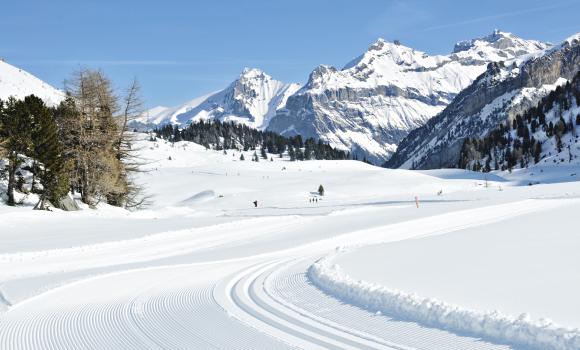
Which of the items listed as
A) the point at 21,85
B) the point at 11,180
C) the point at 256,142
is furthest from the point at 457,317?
the point at 256,142

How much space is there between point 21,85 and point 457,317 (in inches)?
3393

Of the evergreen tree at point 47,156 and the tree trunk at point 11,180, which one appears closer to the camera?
the tree trunk at point 11,180

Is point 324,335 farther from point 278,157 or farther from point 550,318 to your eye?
point 278,157

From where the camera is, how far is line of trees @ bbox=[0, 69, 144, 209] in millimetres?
32188

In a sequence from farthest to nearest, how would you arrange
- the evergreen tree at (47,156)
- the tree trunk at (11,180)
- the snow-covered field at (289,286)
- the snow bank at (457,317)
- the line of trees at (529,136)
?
1. the line of trees at (529,136)
2. the evergreen tree at (47,156)
3. the tree trunk at (11,180)
4. the snow-covered field at (289,286)
5. the snow bank at (457,317)

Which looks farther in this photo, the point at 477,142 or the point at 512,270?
the point at 477,142

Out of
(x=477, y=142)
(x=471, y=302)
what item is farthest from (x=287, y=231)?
(x=477, y=142)

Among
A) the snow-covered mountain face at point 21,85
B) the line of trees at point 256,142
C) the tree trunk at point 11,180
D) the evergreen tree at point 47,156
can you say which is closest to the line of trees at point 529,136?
the line of trees at point 256,142

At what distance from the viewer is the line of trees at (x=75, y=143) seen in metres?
32.2

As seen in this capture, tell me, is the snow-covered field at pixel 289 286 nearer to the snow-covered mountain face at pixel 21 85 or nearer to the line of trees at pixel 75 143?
the line of trees at pixel 75 143

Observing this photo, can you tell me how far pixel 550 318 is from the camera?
700 centimetres

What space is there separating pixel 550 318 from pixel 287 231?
2013cm

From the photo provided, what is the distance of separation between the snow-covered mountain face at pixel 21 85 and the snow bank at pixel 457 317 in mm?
73606

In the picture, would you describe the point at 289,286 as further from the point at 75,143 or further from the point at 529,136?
the point at 529,136
